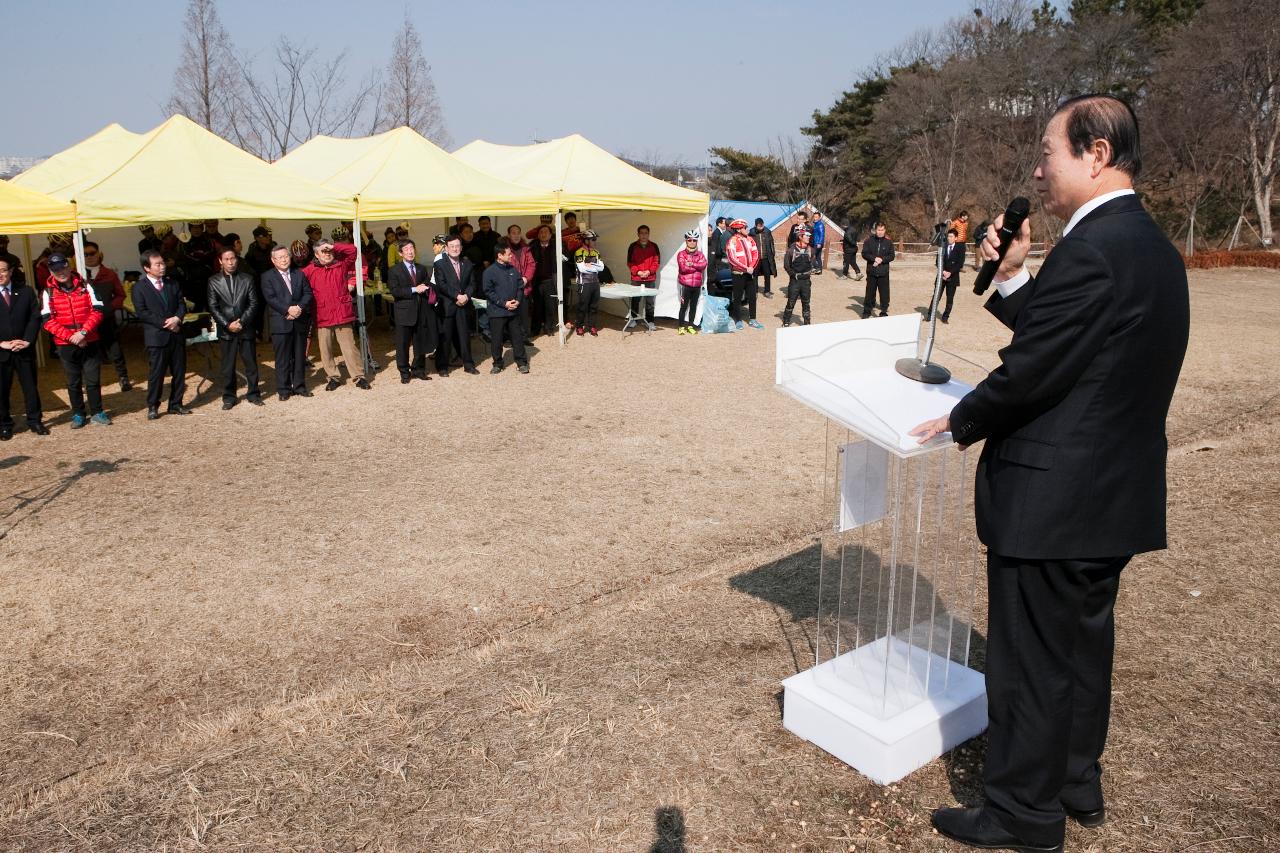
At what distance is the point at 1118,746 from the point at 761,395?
7070 millimetres

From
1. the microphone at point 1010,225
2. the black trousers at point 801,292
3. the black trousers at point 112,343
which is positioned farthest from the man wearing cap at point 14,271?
the black trousers at point 801,292

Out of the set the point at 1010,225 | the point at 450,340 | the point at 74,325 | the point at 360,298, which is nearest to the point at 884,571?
the point at 1010,225

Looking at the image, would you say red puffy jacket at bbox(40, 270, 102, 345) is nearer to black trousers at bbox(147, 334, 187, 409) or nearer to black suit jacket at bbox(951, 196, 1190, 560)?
black trousers at bbox(147, 334, 187, 409)

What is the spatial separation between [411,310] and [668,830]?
8782 millimetres

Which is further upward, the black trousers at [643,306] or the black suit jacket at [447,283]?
the black suit jacket at [447,283]

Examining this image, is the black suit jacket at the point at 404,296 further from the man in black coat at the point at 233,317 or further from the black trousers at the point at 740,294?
the black trousers at the point at 740,294

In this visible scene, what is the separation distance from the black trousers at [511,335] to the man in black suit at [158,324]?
3.52 m

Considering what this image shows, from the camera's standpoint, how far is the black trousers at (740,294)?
592 inches

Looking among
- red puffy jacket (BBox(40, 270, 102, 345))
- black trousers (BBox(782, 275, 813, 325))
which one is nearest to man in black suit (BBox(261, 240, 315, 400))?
red puffy jacket (BBox(40, 270, 102, 345))

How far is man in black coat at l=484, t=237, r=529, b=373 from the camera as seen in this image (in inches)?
441

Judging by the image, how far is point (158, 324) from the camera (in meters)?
9.05

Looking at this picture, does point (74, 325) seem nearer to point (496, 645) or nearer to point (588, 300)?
point (496, 645)

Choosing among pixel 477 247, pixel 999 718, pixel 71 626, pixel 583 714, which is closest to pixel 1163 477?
pixel 999 718

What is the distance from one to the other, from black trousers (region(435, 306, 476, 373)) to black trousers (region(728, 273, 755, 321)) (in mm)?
5162
